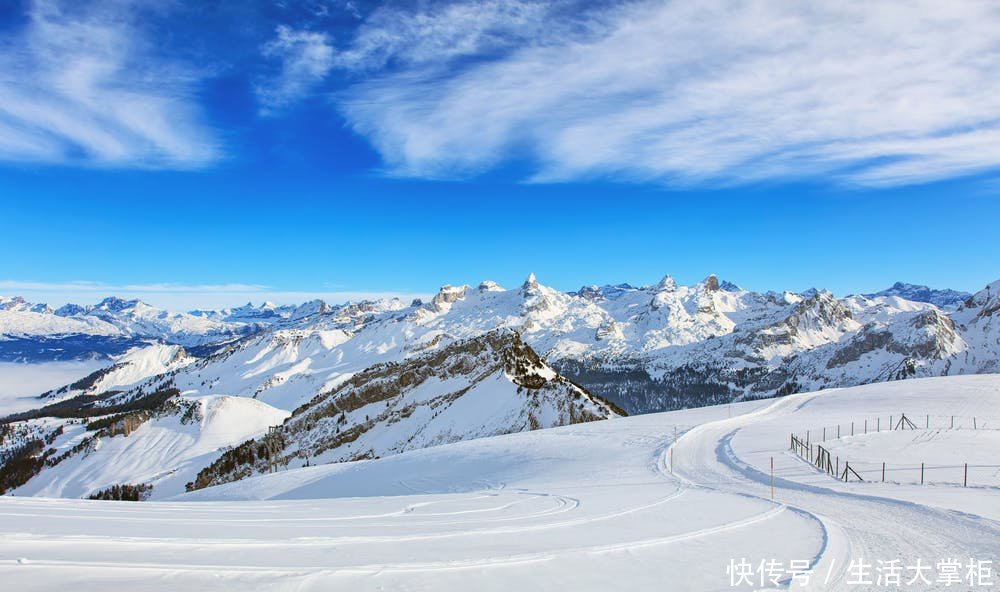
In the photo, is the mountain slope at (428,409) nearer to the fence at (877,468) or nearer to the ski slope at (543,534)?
the fence at (877,468)

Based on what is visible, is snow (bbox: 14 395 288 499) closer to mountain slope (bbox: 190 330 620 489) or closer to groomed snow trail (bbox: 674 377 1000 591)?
mountain slope (bbox: 190 330 620 489)

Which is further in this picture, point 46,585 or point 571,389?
point 571,389

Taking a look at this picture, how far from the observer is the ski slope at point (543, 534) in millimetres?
8812

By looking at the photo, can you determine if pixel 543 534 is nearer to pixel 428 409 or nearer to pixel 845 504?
pixel 845 504

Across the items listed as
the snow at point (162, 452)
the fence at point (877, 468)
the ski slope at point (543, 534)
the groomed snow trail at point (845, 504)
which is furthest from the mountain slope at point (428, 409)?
the ski slope at point (543, 534)

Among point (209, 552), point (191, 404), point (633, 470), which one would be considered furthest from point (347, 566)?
point (191, 404)

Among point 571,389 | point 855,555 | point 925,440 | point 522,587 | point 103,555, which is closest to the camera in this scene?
point 103,555

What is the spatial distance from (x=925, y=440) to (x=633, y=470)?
68.1 feet

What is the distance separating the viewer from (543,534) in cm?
1391

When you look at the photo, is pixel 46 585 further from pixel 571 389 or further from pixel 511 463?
pixel 571 389

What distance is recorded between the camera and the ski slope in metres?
8.81

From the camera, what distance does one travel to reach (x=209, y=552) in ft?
31.7

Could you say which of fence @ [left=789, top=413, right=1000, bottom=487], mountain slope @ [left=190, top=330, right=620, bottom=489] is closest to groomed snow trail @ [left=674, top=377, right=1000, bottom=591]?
fence @ [left=789, top=413, right=1000, bottom=487]

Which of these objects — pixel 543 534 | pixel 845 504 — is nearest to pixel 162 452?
pixel 543 534
